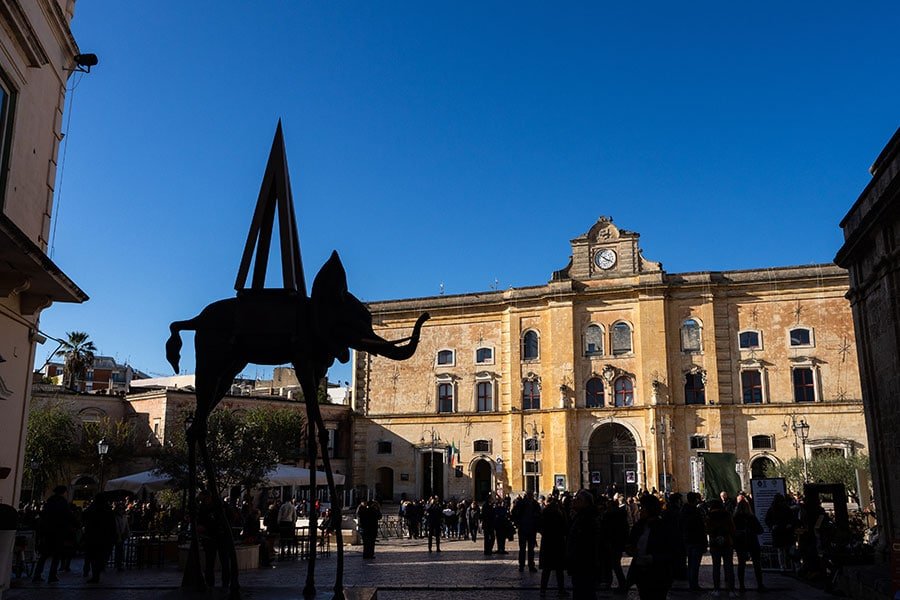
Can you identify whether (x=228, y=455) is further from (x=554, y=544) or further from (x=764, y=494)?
(x=554, y=544)

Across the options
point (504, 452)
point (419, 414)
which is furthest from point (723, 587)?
point (419, 414)

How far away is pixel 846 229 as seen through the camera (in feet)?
47.7

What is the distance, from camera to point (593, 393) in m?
40.1

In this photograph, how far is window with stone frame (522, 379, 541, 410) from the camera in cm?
4134

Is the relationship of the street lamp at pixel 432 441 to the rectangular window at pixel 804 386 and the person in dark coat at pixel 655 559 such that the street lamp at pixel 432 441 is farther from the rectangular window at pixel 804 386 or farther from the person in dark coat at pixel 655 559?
the person in dark coat at pixel 655 559

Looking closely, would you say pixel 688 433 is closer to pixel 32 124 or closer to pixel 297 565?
pixel 297 565

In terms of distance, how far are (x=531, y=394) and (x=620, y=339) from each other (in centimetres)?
564

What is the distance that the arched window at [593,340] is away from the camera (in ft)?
133

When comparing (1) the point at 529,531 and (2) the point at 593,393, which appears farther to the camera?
(2) the point at 593,393

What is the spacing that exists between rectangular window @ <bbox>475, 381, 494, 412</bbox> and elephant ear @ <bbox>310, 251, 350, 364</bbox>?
3509 centimetres

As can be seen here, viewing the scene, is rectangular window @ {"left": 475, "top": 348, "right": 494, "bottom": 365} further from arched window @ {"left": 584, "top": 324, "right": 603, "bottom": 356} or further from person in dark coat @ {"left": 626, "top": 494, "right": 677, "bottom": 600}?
person in dark coat @ {"left": 626, "top": 494, "right": 677, "bottom": 600}

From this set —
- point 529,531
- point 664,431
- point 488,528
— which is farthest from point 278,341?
point 664,431

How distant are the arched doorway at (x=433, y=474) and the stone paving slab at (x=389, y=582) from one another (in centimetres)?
2302

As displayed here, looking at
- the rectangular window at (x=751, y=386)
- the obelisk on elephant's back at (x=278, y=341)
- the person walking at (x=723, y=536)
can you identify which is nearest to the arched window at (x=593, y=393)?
the rectangular window at (x=751, y=386)
